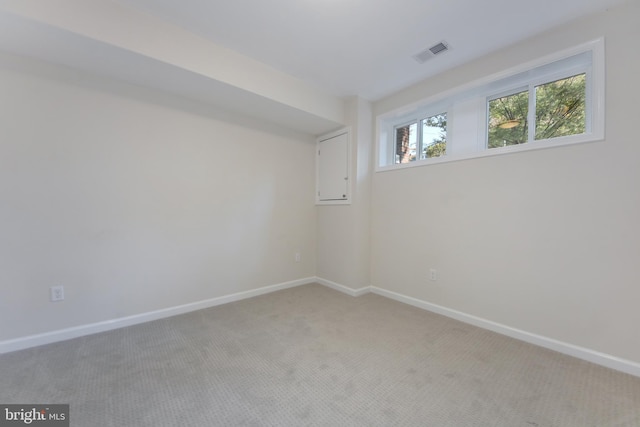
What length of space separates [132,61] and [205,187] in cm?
124

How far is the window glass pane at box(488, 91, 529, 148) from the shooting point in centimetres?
230

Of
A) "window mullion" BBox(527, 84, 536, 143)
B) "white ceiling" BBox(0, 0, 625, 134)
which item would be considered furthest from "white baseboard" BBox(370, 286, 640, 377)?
"white ceiling" BBox(0, 0, 625, 134)

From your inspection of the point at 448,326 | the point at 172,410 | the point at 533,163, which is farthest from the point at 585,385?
the point at 172,410

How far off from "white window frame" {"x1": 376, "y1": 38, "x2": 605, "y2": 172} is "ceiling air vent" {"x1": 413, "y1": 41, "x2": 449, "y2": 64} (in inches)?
16.7

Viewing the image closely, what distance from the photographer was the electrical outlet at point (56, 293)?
2070mm

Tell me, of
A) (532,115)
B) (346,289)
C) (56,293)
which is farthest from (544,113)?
(56,293)

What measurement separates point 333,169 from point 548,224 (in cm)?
233

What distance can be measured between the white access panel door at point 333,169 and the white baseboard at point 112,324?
4.97 ft

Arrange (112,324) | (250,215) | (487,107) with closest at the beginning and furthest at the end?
(112,324), (487,107), (250,215)

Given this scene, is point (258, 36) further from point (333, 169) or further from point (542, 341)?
point (542, 341)

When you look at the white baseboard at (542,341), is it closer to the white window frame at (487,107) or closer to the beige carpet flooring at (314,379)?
the beige carpet flooring at (314,379)

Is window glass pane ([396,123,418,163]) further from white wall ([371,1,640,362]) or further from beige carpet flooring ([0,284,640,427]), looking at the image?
beige carpet flooring ([0,284,640,427])

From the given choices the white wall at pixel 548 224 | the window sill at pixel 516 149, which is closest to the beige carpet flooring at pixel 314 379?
the white wall at pixel 548 224

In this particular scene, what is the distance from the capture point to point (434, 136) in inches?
116
